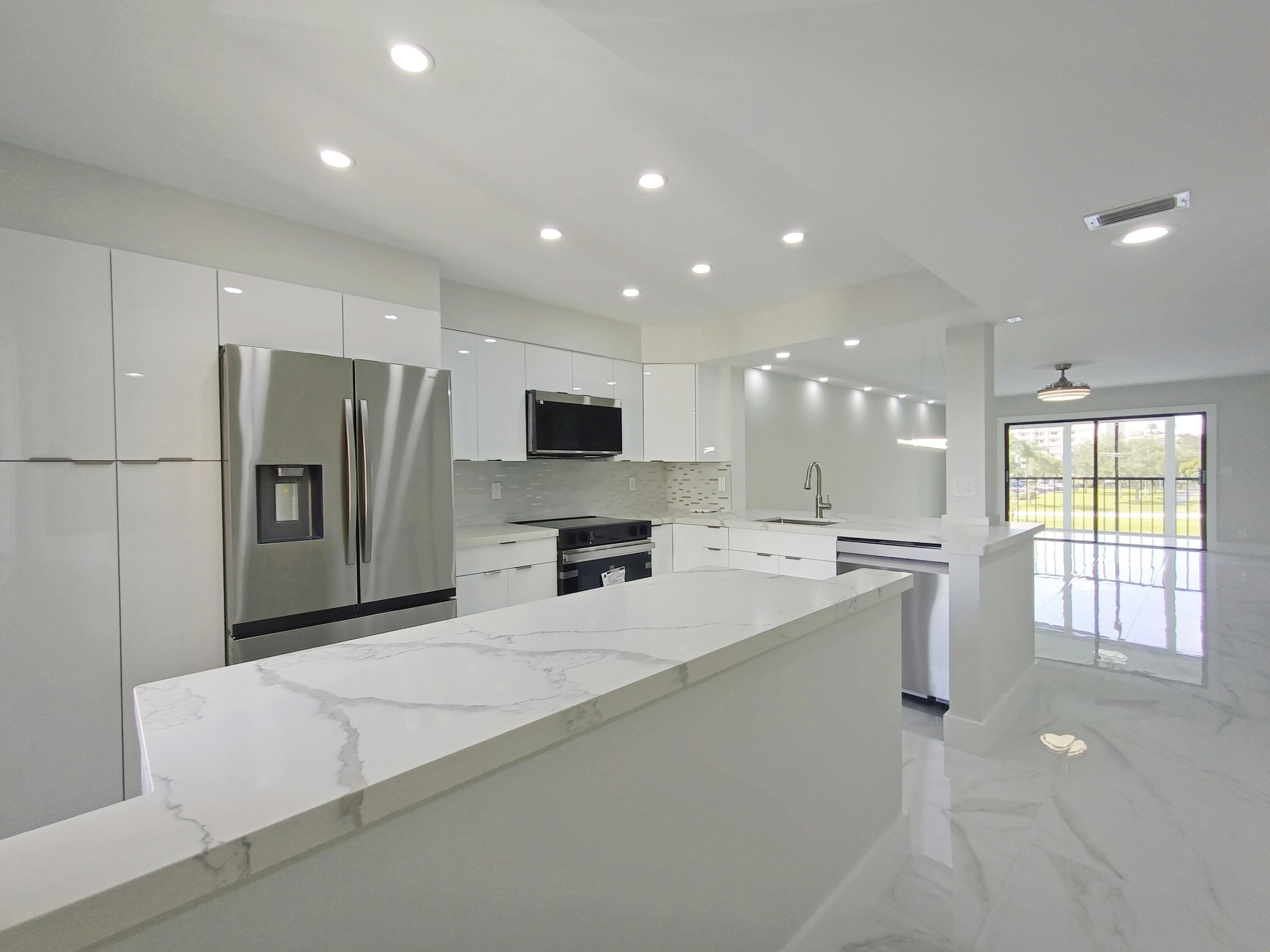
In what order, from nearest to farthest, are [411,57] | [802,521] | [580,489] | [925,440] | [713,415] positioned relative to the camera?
1. [411,57]
2. [802,521]
3. [580,489]
4. [713,415]
5. [925,440]

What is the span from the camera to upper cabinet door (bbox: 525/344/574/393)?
3963mm

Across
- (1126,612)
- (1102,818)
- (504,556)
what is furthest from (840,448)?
(1102,818)

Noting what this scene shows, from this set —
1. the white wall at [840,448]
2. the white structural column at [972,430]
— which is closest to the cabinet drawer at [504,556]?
the white structural column at [972,430]

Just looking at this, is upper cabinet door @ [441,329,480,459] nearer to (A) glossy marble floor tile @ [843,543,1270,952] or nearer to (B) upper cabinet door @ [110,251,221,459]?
(B) upper cabinet door @ [110,251,221,459]

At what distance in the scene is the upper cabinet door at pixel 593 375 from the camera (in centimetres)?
425

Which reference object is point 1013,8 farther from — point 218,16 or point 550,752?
point 218,16

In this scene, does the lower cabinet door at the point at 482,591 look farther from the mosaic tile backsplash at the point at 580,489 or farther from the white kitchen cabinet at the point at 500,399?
the white kitchen cabinet at the point at 500,399

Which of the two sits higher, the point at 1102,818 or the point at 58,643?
the point at 58,643

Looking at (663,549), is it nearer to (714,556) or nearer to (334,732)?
(714,556)

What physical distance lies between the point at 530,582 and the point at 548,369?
148 centimetres

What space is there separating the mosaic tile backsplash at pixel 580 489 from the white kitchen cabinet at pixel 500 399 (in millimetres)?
274

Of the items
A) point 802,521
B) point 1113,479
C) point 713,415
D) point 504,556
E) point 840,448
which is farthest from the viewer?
point 1113,479

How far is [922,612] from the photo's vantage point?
309 centimetres

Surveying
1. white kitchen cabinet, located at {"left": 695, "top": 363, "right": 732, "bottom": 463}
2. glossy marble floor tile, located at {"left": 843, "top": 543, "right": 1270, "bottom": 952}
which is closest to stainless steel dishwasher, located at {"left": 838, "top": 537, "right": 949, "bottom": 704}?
glossy marble floor tile, located at {"left": 843, "top": 543, "right": 1270, "bottom": 952}
